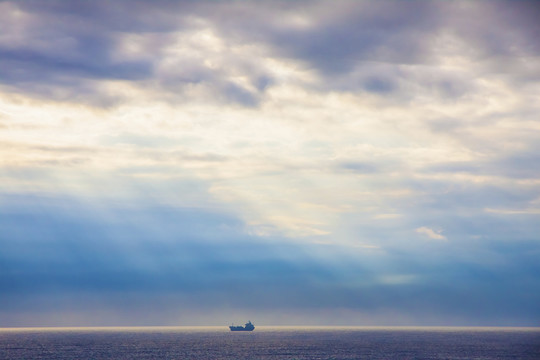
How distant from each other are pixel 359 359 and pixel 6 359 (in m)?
128

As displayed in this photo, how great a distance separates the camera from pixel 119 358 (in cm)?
19512

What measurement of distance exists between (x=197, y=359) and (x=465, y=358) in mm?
98462

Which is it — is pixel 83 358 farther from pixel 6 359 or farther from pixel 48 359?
pixel 6 359

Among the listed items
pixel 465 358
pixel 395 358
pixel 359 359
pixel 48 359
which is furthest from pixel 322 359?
pixel 48 359

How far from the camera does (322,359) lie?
625ft

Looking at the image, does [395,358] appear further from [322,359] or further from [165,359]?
[165,359]

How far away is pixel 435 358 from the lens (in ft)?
636

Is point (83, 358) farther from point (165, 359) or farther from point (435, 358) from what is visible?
point (435, 358)

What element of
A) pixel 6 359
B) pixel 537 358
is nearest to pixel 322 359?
pixel 537 358

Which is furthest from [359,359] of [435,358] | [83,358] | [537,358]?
[83,358]

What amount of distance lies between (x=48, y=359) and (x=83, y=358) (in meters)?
12.4

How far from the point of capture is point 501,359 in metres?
197

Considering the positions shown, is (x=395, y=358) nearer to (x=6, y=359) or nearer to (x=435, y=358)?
(x=435, y=358)

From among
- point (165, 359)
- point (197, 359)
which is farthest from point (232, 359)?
point (165, 359)
